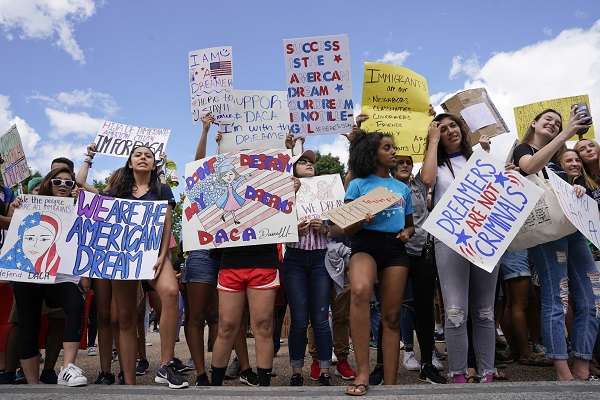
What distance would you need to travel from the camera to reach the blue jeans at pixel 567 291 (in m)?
3.66

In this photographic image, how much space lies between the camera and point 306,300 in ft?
14.4

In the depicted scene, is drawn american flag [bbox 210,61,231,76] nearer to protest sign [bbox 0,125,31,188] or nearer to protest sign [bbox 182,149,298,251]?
protest sign [bbox 182,149,298,251]

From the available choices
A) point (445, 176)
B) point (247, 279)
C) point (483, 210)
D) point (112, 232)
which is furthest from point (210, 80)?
point (483, 210)

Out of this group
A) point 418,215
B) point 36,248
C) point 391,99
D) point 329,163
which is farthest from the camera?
point 329,163

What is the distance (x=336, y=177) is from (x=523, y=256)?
201 cm

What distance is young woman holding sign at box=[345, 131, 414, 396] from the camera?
3480mm

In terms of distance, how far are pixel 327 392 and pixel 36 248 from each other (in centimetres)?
261

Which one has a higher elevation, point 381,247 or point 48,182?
point 48,182

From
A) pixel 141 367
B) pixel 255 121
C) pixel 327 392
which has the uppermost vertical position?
pixel 255 121

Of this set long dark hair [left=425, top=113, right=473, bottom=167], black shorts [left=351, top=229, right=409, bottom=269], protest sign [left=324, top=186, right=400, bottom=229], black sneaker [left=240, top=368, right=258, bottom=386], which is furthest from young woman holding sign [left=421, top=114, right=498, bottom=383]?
black sneaker [left=240, top=368, right=258, bottom=386]

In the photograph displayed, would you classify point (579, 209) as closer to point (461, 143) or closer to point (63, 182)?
point (461, 143)

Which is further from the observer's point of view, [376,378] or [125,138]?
[125,138]

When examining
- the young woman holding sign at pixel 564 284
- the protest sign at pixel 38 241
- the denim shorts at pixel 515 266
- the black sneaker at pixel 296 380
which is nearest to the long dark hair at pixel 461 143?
the young woman holding sign at pixel 564 284

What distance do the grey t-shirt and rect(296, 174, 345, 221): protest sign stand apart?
2.35 feet
